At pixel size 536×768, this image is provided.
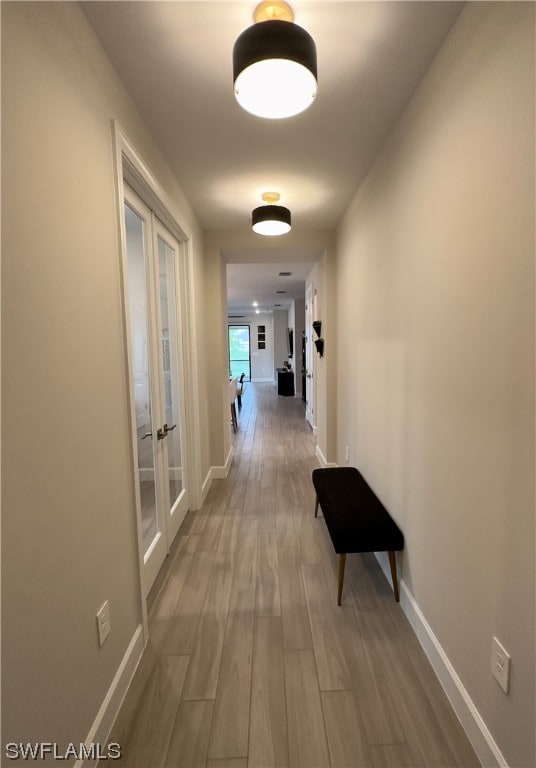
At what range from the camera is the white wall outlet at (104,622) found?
1.34 metres

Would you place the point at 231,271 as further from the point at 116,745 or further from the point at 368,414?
the point at 116,745

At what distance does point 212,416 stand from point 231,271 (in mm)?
3135

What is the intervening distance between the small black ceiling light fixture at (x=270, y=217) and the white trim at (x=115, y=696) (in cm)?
278

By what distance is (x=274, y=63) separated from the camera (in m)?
1.21

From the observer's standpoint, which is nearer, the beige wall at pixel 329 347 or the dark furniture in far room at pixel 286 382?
the beige wall at pixel 329 347

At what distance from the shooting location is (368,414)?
2.74 metres

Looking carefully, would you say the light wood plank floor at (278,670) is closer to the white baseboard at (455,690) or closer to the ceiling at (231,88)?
the white baseboard at (455,690)

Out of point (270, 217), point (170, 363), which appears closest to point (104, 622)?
point (170, 363)

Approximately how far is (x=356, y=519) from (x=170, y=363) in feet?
5.76

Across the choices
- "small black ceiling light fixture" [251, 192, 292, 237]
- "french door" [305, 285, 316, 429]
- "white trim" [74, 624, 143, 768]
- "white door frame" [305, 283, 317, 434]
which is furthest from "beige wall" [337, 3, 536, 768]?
"french door" [305, 285, 316, 429]

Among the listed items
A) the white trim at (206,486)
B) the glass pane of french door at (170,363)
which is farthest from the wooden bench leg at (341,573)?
the white trim at (206,486)

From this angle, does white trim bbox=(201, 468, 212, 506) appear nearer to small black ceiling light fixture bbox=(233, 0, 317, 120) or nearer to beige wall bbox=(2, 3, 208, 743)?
beige wall bbox=(2, 3, 208, 743)

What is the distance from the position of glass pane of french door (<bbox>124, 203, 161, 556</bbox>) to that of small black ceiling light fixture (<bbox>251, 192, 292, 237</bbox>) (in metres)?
1.02

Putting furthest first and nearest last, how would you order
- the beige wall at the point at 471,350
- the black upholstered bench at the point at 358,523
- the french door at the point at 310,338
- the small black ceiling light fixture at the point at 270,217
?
1. the french door at the point at 310,338
2. the small black ceiling light fixture at the point at 270,217
3. the black upholstered bench at the point at 358,523
4. the beige wall at the point at 471,350
